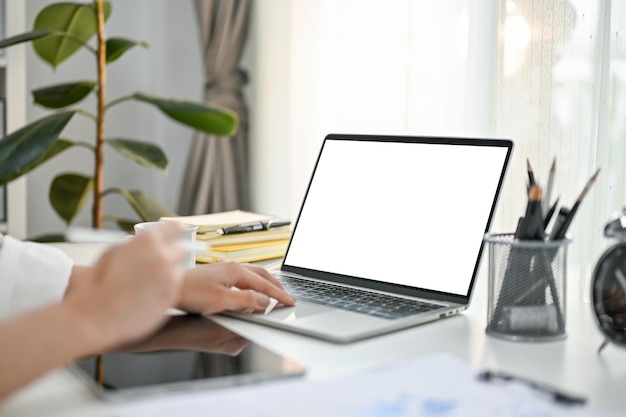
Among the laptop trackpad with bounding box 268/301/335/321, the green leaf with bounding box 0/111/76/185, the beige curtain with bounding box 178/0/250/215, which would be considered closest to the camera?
the laptop trackpad with bounding box 268/301/335/321

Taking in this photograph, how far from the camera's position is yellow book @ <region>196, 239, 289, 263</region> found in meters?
1.29

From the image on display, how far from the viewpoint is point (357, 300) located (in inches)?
39.2

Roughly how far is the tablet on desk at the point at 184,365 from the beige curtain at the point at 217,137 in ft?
6.28

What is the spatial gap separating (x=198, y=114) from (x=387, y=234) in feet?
4.29

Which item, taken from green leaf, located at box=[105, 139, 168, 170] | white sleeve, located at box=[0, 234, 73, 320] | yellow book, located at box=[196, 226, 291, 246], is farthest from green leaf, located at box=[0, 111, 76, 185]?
white sleeve, located at box=[0, 234, 73, 320]

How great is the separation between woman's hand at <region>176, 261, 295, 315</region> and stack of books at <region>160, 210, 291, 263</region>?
0.98 feet

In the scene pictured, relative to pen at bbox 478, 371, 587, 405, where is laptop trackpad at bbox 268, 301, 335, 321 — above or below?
below

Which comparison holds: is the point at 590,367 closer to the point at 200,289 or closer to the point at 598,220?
the point at 200,289

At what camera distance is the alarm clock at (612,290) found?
780 mm

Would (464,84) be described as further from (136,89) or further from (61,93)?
(136,89)

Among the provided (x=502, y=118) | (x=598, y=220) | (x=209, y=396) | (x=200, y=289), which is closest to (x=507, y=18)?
(x=502, y=118)

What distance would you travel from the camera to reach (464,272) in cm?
97

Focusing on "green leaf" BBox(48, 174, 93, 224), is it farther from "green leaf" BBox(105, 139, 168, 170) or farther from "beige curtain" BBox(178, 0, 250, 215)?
"beige curtain" BBox(178, 0, 250, 215)

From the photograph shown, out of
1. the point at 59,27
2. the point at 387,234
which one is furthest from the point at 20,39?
the point at 387,234
